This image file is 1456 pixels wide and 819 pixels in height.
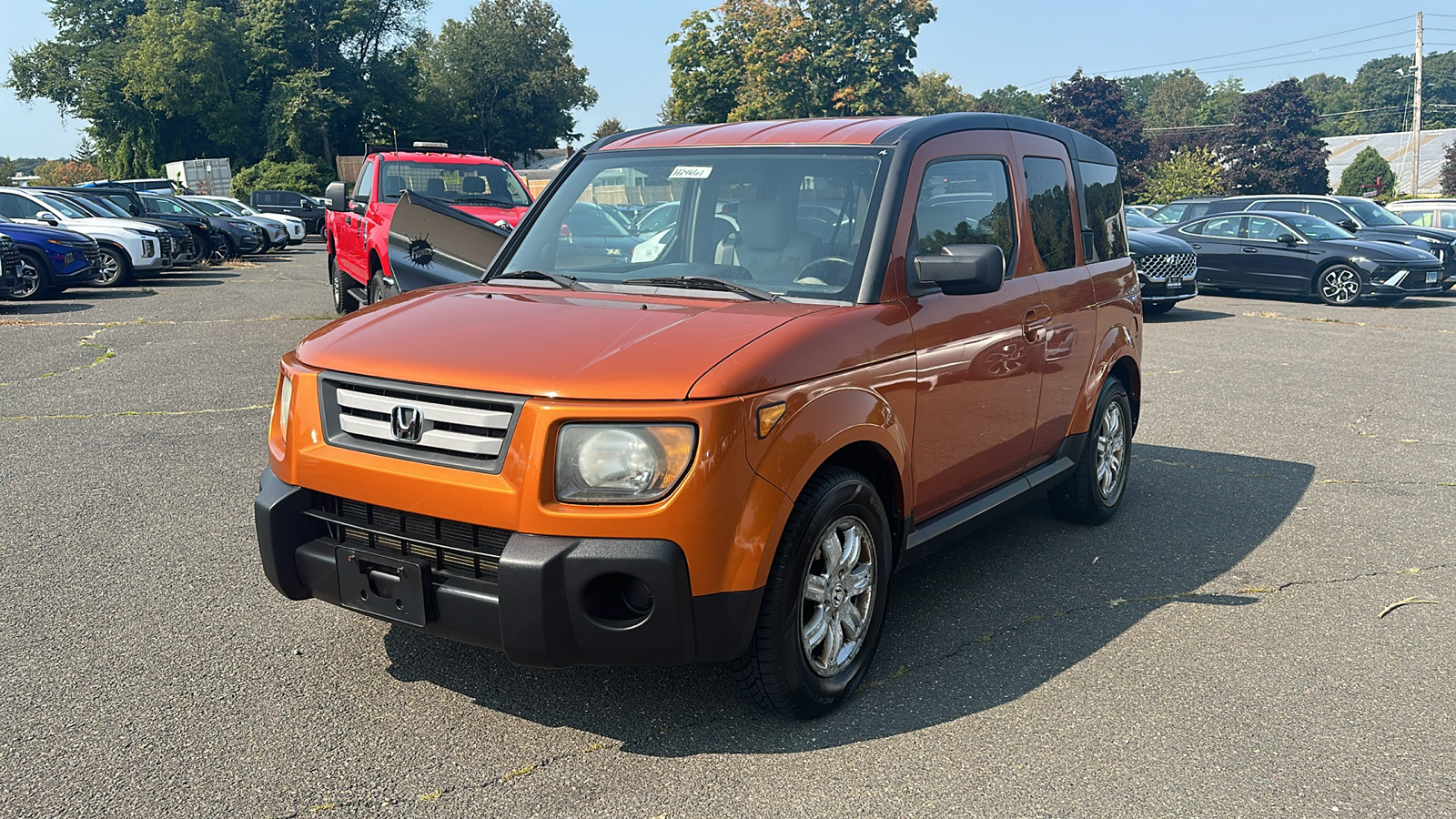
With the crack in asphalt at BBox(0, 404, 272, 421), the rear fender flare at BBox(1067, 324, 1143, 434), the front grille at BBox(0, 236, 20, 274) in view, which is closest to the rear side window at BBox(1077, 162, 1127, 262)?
the rear fender flare at BBox(1067, 324, 1143, 434)

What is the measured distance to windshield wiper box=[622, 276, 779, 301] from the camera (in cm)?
391

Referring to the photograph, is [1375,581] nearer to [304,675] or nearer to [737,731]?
[737,731]

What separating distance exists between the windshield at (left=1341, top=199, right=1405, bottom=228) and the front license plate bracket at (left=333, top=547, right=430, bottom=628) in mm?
21645

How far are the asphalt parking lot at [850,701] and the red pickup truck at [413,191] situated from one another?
5997 mm

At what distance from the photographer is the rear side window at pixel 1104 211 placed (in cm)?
582

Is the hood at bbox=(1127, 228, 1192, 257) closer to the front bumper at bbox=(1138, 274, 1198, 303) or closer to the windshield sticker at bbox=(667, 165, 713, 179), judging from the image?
the front bumper at bbox=(1138, 274, 1198, 303)

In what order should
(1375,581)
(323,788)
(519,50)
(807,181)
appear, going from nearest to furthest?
(323,788), (807,181), (1375,581), (519,50)

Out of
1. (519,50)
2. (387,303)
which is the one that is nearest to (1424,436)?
(387,303)

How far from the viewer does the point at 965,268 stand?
3.88 meters

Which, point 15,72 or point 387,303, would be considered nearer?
point 387,303

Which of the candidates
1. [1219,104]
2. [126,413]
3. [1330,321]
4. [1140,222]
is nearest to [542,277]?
[126,413]

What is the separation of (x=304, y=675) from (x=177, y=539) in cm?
184

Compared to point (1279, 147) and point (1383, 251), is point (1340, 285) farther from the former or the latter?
point (1279, 147)

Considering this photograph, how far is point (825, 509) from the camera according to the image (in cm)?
347
